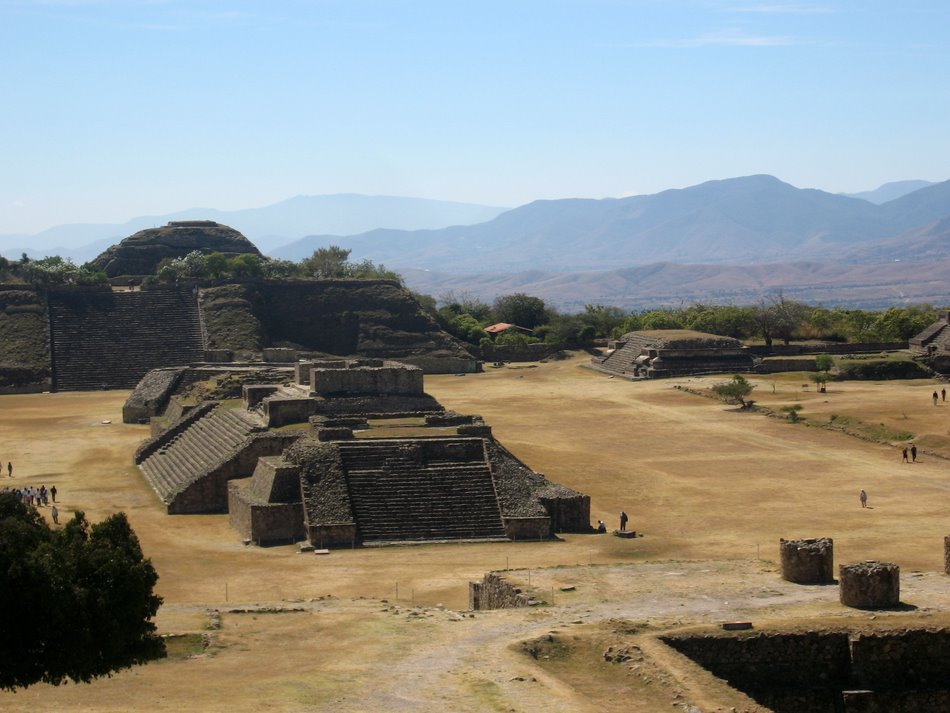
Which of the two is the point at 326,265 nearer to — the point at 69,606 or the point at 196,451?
the point at 196,451

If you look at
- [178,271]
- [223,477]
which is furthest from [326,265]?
[223,477]

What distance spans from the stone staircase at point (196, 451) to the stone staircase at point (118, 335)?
1158 inches

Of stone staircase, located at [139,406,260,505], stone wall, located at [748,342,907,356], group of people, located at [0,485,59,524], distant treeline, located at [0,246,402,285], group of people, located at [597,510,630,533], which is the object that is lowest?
group of people, located at [597,510,630,533]

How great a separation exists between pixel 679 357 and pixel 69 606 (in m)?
63.6

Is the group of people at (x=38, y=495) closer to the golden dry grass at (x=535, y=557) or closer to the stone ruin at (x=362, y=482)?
the golden dry grass at (x=535, y=557)

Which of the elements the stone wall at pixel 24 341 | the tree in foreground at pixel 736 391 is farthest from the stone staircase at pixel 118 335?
the tree in foreground at pixel 736 391

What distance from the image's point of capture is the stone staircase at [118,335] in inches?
3115

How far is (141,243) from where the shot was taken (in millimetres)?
113312

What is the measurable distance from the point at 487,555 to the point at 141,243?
280ft

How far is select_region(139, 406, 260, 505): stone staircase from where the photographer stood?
4259 cm

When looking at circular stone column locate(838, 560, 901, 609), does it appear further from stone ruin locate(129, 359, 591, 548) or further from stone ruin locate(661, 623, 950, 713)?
stone ruin locate(129, 359, 591, 548)

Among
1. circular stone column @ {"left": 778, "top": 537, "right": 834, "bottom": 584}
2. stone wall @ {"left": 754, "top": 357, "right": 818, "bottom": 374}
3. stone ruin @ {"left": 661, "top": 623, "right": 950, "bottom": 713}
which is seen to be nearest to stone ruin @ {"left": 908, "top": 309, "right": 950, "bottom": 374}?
stone wall @ {"left": 754, "top": 357, "right": 818, "bottom": 374}

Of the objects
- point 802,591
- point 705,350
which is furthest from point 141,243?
→ point 802,591

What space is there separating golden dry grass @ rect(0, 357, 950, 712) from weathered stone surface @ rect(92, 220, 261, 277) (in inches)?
1786
